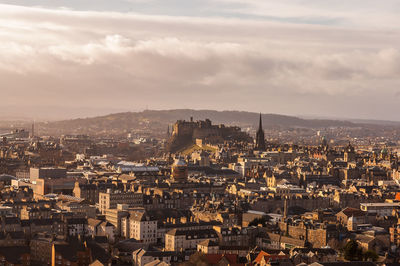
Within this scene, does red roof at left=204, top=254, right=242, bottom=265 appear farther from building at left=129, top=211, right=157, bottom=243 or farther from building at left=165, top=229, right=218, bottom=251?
building at left=129, top=211, right=157, bottom=243

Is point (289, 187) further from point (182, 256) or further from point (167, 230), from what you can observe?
point (182, 256)

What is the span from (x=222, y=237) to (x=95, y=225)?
45.2ft

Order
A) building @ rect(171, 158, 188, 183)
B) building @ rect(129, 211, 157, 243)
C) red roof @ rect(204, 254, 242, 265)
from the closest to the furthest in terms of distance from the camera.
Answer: red roof @ rect(204, 254, 242, 265) < building @ rect(129, 211, 157, 243) < building @ rect(171, 158, 188, 183)

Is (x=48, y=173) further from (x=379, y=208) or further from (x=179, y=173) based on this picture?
(x=379, y=208)

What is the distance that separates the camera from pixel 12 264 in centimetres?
7681

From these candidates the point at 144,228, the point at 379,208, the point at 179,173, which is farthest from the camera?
the point at 179,173

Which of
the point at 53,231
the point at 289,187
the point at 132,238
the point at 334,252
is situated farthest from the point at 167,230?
the point at 289,187

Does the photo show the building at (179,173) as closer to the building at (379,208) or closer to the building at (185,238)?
the building at (379,208)

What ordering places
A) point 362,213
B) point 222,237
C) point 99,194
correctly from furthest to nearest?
point 99,194 → point 362,213 → point 222,237

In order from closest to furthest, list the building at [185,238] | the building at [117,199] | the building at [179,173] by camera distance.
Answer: the building at [185,238], the building at [117,199], the building at [179,173]

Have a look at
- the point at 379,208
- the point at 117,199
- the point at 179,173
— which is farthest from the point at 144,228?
the point at 179,173

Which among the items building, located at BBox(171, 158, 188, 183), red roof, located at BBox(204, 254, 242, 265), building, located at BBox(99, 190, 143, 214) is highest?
building, located at BBox(171, 158, 188, 183)

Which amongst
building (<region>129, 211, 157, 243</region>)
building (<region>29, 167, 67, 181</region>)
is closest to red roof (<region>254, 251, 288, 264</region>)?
building (<region>129, 211, 157, 243</region>)

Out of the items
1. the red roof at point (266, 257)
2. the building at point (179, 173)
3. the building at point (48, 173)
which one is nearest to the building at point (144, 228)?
the red roof at point (266, 257)
